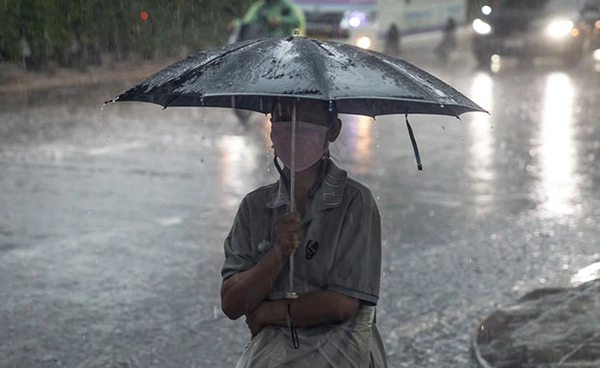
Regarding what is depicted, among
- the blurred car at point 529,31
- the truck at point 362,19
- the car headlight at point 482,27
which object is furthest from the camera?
the car headlight at point 482,27

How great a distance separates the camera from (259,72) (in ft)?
9.91

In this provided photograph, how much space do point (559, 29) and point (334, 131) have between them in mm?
23783

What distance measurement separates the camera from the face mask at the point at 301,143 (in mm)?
3043

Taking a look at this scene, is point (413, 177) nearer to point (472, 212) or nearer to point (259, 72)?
point (472, 212)

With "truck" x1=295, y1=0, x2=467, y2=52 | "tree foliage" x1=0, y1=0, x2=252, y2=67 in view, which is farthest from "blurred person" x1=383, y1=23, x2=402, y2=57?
"tree foliage" x1=0, y1=0, x2=252, y2=67

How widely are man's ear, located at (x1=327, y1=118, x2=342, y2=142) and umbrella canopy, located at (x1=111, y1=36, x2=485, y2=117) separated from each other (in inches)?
3.3

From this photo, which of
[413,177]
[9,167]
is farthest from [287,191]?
[9,167]

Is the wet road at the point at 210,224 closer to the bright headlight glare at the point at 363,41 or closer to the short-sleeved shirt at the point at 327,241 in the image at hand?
the short-sleeved shirt at the point at 327,241

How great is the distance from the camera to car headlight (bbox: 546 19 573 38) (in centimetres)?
2581

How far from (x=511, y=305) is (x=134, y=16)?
1782 centimetres

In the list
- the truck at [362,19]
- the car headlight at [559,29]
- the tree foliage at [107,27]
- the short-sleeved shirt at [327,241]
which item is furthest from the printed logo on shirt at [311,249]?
the car headlight at [559,29]

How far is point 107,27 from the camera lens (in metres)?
22.7

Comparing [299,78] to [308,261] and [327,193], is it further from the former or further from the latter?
[308,261]

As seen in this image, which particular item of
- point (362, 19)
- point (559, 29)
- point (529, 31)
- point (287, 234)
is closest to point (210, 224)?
point (287, 234)
